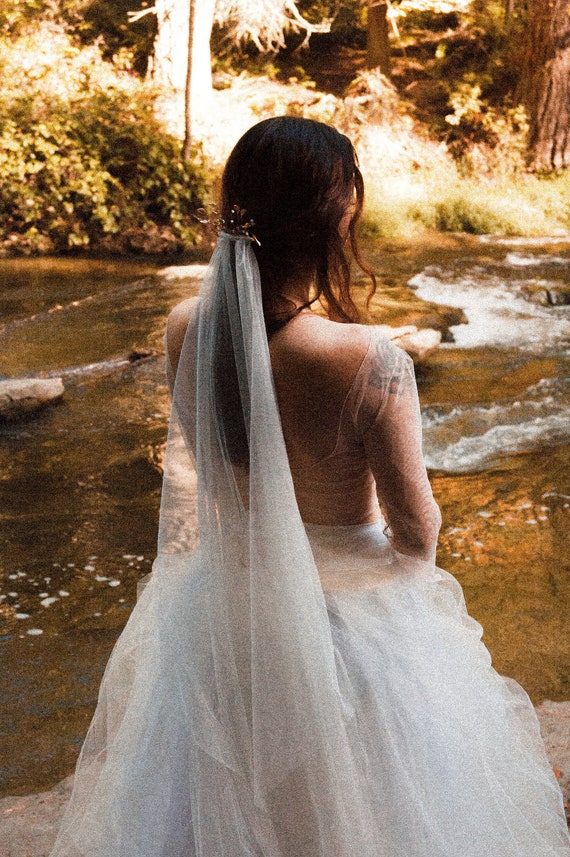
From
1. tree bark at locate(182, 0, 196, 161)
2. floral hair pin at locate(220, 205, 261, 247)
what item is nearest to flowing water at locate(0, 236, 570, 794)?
floral hair pin at locate(220, 205, 261, 247)

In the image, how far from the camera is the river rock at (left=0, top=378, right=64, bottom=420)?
6.31 meters

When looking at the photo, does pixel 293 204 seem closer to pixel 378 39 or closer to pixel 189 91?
pixel 189 91

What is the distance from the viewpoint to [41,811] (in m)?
2.57

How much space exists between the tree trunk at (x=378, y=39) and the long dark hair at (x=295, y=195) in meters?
16.0

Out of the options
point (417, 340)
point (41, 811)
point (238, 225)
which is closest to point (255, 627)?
point (238, 225)

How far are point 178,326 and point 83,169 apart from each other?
10.6 meters

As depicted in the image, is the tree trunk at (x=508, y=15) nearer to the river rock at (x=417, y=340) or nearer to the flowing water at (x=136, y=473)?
the flowing water at (x=136, y=473)

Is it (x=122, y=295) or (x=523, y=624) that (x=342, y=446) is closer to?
(x=523, y=624)

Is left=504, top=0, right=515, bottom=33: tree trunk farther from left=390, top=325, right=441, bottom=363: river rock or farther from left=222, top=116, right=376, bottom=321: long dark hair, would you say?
left=222, top=116, right=376, bottom=321: long dark hair

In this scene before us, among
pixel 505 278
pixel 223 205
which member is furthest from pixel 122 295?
pixel 223 205

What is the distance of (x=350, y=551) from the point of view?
1.77 m

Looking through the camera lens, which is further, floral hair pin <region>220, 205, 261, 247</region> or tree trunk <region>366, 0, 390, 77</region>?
tree trunk <region>366, 0, 390, 77</region>

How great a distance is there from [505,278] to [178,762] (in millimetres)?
9207

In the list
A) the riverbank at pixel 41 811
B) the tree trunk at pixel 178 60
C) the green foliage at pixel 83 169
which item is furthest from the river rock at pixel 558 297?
the tree trunk at pixel 178 60
